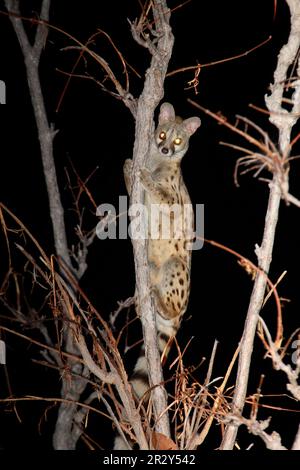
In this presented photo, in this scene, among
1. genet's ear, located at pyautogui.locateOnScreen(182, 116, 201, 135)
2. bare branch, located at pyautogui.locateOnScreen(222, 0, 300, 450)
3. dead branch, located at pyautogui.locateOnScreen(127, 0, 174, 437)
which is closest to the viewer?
bare branch, located at pyautogui.locateOnScreen(222, 0, 300, 450)

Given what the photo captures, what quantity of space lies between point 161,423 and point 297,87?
1.25 metres

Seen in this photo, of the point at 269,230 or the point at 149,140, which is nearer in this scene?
the point at 269,230

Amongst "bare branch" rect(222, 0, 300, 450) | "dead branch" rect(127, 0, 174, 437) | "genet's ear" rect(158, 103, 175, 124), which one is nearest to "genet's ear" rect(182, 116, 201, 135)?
"genet's ear" rect(158, 103, 175, 124)

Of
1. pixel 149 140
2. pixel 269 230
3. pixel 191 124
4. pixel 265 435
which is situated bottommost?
pixel 265 435

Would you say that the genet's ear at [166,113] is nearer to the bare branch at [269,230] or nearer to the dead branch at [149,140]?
the dead branch at [149,140]

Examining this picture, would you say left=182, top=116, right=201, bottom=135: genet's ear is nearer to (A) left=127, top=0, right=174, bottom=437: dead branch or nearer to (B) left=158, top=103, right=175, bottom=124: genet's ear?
(B) left=158, top=103, right=175, bottom=124: genet's ear

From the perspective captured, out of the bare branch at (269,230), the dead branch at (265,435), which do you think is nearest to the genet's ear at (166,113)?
the bare branch at (269,230)

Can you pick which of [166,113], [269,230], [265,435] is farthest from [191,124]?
[265,435]

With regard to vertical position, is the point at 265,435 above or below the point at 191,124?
below

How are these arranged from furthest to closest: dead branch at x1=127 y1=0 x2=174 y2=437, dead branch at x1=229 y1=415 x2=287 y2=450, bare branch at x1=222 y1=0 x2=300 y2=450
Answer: dead branch at x1=127 y1=0 x2=174 y2=437, bare branch at x1=222 y1=0 x2=300 y2=450, dead branch at x1=229 y1=415 x2=287 y2=450

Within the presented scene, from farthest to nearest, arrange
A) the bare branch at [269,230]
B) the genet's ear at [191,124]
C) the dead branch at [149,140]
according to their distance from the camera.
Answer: the genet's ear at [191,124] → the dead branch at [149,140] → the bare branch at [269,230]

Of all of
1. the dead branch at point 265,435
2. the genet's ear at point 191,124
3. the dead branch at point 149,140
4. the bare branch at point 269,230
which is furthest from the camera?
the genet's ear at point 191,124

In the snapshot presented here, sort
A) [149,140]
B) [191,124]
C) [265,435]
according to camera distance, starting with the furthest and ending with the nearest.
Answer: [191,124], [149,140], [265,435]

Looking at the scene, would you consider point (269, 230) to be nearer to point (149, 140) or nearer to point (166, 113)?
point (149, 140)
